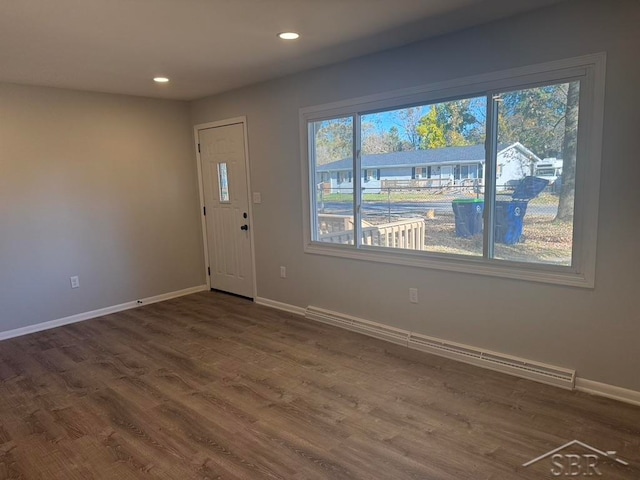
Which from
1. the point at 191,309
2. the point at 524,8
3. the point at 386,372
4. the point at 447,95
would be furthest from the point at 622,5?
the point at 191,309

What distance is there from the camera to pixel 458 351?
10.2 feet

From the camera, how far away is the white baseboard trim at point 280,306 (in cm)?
433

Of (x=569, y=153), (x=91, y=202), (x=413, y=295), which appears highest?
(x=569, y=153)

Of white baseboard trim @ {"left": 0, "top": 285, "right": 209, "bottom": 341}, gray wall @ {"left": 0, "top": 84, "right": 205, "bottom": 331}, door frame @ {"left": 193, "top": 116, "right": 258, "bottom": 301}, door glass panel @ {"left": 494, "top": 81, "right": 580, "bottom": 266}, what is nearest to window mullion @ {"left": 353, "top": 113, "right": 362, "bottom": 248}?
door glass panel @ {"left": 494, "top": 81, "right": 580, "bottom": 266}

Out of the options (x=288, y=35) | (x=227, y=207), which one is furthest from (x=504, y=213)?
(x=227, y=207)

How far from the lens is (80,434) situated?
7.76 feet

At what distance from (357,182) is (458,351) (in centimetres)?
164

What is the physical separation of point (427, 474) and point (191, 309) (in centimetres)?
333

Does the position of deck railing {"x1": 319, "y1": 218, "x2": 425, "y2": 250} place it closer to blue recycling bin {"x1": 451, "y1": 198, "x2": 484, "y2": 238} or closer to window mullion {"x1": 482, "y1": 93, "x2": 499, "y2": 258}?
blue recycling bin {"x1": 451, "y1": 198, "x2": 484, "y2": 238}

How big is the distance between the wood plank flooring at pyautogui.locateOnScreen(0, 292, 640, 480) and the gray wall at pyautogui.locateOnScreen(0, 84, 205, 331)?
76 centimetres

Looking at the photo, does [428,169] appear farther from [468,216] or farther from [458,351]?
[458,351]

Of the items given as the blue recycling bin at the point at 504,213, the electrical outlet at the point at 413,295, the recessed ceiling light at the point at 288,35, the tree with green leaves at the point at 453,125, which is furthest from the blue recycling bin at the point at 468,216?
the recessed ceiling light at the point at 288,35

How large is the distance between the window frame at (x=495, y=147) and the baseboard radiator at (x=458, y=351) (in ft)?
1.89

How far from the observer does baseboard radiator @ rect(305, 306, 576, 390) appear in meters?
2.71
